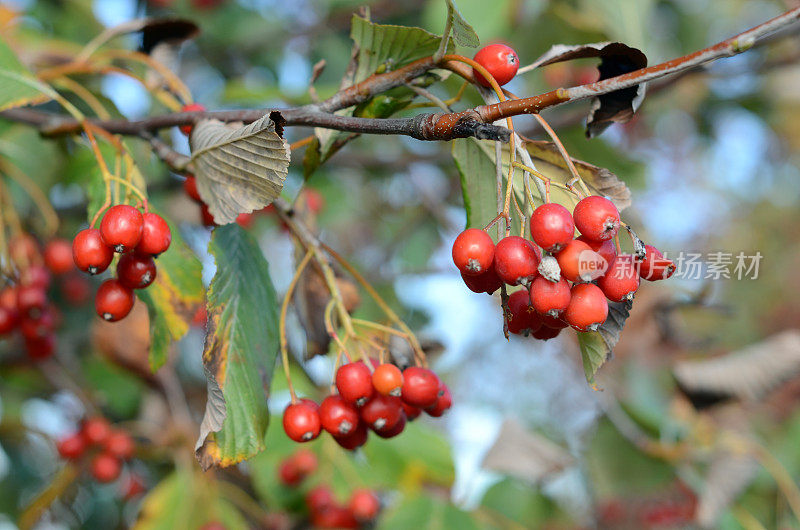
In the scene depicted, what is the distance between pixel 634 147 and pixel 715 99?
2617mm

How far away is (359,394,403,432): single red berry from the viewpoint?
1140 millimetres

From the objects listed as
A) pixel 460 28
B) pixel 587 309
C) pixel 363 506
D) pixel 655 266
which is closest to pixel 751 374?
pixel 363 506

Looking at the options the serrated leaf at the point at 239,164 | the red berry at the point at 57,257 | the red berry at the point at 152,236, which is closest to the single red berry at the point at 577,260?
the serrated leaf at the point at 239,164

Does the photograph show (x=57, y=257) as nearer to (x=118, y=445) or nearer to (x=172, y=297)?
(x=118, y=445)

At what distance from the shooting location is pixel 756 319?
8594 millimetres

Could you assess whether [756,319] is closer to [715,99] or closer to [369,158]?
[715,99]

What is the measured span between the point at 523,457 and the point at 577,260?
5.70 ft

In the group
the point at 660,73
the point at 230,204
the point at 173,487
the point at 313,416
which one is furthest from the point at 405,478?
the point at 660,73

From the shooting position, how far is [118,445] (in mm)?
2488

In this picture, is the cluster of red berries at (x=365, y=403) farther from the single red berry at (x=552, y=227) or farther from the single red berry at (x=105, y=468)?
the single red berry at (x=105, y=468)

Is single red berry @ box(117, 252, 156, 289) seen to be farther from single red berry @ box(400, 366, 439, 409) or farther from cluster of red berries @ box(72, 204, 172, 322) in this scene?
single red berry @ box(400, 366, 439, 409)

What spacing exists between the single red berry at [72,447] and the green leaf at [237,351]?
1.69 meters

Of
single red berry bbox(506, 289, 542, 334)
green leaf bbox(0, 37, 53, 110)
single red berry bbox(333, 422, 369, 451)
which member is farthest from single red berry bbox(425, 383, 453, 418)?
green leaf bbox(0, 37, 53, 110)

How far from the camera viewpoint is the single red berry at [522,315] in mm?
988
